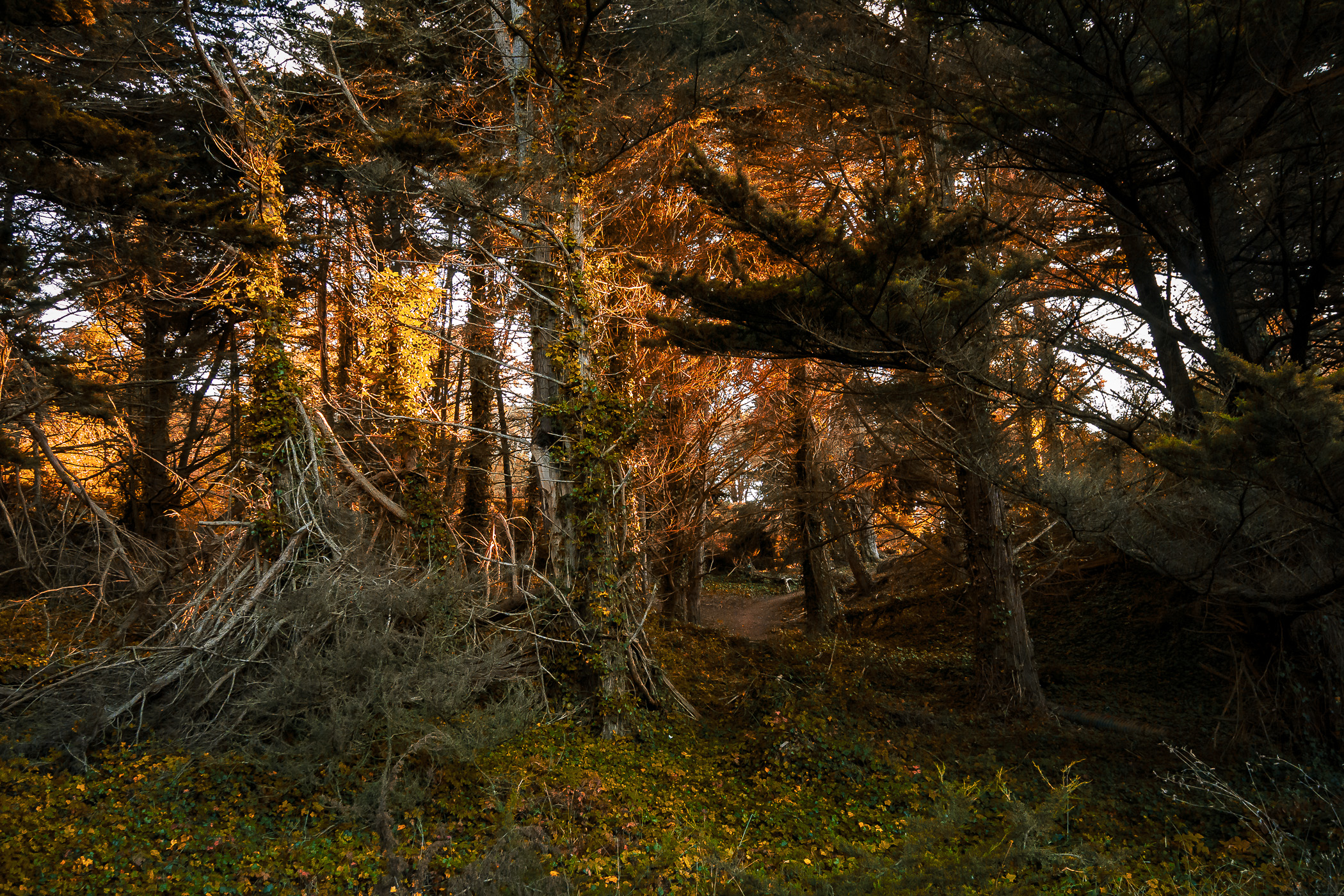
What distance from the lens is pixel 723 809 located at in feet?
19.9

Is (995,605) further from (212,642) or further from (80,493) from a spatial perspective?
(80,493)

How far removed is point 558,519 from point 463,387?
7271 mm

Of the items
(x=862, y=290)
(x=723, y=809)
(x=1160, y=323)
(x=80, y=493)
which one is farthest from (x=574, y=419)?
(x=1160, y=323)

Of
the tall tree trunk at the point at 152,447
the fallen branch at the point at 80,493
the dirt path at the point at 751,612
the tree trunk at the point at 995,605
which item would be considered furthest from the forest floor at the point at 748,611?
the tall tree trunk at the point at 152,447

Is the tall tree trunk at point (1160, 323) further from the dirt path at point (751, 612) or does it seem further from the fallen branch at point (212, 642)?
the fallen branch at point (212, 642)

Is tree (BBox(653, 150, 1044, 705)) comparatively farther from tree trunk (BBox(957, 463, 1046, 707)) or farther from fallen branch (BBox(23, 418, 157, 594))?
fallen branch (BBox(23, 418, 157, 594))

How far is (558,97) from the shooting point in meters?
8.43

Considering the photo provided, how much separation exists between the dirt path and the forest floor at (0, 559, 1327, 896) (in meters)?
5.81

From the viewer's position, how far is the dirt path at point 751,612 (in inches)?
587

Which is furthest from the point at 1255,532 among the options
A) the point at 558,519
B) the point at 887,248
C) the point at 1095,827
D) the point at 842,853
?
the point at 558,519

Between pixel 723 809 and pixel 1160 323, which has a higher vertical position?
pixel 1160 323

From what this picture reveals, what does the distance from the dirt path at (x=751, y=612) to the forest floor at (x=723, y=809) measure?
5813 mm

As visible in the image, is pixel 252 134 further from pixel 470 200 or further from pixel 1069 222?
pixel 1069 222

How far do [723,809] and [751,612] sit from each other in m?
11.4
